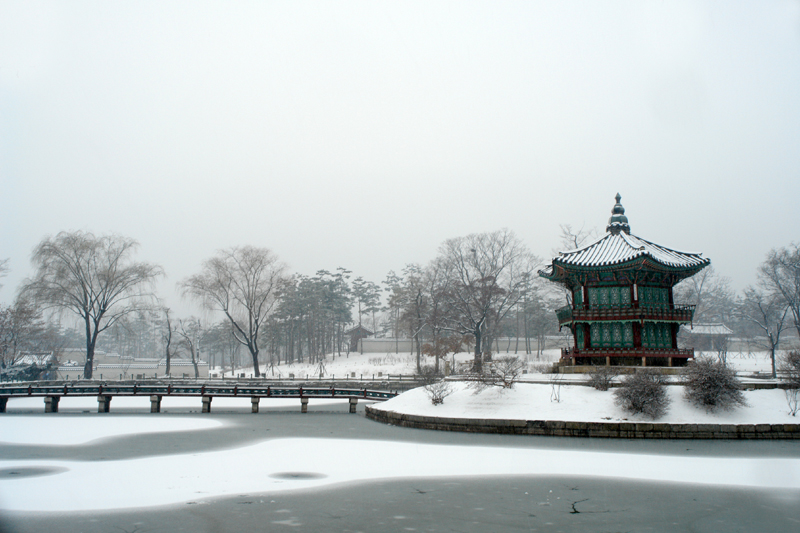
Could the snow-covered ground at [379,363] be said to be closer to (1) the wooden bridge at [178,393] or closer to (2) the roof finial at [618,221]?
Result: (1) the wooden bridge at [178,393]

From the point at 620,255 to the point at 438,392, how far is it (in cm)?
Answer: 1231

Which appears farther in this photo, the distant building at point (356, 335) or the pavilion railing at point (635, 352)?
the distant building at point (356, 335)

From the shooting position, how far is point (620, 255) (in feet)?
94.4

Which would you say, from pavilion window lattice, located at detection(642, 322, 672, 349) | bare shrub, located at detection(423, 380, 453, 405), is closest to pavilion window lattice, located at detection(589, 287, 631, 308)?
pavilion window lattice, located at detection(642, 322, 672, 349)

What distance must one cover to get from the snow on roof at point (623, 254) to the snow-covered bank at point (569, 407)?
7.68 m

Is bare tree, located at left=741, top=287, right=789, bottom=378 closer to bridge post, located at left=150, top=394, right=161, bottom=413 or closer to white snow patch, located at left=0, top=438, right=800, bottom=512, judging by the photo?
white snow patch, located at left=0, top=438, right=800, bottom=512

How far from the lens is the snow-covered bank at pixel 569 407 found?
66.4 ft

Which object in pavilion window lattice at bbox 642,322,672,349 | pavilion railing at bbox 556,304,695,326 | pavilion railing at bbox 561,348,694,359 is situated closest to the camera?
Result: pavilion railing at bbox 561,348,694,359

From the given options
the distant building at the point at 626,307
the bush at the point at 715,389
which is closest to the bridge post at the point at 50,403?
the distant building at the point at 626,307

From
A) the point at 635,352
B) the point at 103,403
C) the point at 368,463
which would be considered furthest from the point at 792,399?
the point at 103,403

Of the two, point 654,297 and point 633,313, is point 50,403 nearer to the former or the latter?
point 633,313

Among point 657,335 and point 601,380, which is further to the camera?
point 657,335

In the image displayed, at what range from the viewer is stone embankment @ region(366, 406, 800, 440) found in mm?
19453

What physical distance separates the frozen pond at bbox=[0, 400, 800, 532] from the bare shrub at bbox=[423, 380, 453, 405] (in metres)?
A: 4.36
